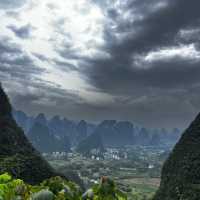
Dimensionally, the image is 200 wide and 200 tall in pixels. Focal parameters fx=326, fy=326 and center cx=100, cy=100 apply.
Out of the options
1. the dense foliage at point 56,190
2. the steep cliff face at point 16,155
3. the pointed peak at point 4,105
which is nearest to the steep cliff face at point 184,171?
the steep cliff face at point 16,155

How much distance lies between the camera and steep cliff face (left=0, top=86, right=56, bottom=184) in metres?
54.4

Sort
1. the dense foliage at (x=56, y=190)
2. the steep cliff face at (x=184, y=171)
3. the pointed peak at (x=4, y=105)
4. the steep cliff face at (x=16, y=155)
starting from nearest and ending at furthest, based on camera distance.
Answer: the dense foliage at (x=56, y=190) → the steep cliff face at (x=16, y=155) → the steep cliff face at (x=184, y=171) → the pointed peak at (x=4, y=105)

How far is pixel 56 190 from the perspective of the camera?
433 cm

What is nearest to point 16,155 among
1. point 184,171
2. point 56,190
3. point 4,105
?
point 4,105

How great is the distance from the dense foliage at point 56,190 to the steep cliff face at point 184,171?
49436 millimetres

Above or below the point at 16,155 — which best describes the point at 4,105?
above

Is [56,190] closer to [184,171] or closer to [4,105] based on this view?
[184,171]

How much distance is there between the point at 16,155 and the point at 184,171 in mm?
32687

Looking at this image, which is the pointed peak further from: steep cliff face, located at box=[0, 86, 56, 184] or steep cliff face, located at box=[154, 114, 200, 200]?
steep cliff face, located at box=[154, 114, 200, 200]

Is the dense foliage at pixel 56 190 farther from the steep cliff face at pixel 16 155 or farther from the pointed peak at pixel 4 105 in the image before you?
the pointed peak at pixel 4 105

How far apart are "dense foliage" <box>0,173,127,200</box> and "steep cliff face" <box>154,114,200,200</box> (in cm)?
4944

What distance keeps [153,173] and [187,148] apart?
379 feet

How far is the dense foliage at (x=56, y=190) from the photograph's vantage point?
372 centimetres

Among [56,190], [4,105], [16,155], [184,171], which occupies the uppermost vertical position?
[4,105]
